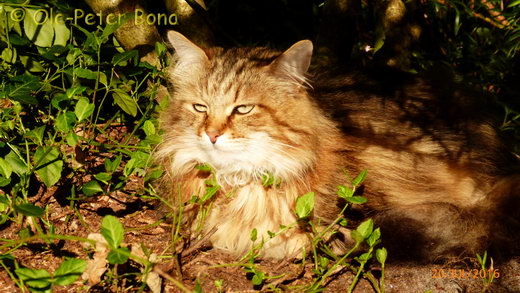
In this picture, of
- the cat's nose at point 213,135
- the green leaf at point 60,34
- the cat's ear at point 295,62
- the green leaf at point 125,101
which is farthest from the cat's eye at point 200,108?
the green leaf at point 60,34

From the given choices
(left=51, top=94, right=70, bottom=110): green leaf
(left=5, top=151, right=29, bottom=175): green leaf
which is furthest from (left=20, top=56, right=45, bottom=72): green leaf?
(left=5, top=151, right=29, bottom=175): green leaf

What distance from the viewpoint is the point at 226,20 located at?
11.9ft

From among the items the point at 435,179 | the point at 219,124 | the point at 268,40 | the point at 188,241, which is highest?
the point at 268,40

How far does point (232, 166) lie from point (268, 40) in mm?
1731

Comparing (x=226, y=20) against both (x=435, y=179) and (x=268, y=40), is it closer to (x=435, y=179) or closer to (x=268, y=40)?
(x=268, y=40)

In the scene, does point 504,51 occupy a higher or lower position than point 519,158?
higher

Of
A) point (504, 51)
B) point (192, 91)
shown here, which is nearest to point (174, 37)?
point (192, 91)

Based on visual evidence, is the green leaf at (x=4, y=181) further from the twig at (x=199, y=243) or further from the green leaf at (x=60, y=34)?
the green leaf at (x=60, y=34)

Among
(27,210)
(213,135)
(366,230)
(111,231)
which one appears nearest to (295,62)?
(213,135)

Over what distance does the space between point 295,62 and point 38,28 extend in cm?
119

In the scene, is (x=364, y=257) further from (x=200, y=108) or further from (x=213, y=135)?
(x=200, y=108)

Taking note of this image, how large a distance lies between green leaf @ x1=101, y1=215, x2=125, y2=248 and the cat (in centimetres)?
45

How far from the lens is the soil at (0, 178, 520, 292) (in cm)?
179

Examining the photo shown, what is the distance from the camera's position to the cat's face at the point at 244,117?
6.31 ft
